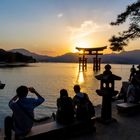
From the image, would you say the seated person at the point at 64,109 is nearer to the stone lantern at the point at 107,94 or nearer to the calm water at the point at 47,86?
the stone lantern at the point at 107,94

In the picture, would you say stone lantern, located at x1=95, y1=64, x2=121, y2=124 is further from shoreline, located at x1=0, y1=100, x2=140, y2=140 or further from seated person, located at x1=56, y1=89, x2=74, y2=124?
seated person, located at x1=56, y1=89, x2=74, y2=124

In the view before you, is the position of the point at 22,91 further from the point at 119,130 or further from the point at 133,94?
the point at 133,94

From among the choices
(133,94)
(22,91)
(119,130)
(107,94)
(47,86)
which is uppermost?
(22,91)

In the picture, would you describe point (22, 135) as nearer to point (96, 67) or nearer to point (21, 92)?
point (21, 92)

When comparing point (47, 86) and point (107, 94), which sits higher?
point (107, 94)

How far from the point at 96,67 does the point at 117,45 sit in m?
78.1

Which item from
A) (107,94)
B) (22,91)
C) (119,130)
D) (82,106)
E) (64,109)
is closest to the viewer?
(22,91)

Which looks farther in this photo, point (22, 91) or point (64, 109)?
point (64, 109)

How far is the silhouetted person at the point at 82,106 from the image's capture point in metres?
7.94

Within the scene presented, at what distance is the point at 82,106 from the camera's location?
8.00 meters

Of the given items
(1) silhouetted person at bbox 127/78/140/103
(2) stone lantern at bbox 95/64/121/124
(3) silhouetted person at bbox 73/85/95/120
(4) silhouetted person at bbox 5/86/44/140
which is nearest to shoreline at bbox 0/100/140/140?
(2) stone lantern at bbox 95/64/121/124

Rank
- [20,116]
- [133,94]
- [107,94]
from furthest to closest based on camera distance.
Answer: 1. [133,94]
2. [107,94]
3. [20,116]

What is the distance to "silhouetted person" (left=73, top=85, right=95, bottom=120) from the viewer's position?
7.94m

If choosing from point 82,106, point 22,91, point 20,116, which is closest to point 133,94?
point 82,106
